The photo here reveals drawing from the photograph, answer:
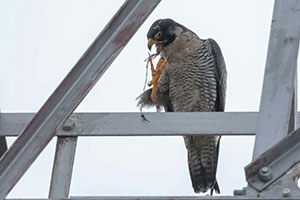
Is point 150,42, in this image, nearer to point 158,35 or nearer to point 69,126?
point 158,35

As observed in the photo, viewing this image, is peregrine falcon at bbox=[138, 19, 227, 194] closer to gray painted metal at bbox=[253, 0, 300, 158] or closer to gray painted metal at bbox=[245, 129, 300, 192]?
gray painted metal at bbox=[253, 0, 300, 158]

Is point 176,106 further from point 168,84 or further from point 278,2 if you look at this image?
point 278,2

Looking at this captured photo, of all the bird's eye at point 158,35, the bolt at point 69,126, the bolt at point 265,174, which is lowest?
the bolt at point 265,174

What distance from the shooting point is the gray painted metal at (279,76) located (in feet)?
10.4

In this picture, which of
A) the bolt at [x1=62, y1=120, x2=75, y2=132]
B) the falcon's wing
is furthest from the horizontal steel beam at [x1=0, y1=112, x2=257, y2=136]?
the falcon's wing

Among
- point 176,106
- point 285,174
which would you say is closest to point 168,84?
point 176,106

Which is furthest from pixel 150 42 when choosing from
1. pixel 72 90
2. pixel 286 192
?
pixel 286 192

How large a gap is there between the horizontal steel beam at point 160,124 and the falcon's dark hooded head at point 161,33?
2.53 meters

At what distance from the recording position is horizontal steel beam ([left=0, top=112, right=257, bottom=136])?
4379mm

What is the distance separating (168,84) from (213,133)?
302cm

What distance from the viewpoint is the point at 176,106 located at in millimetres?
7250

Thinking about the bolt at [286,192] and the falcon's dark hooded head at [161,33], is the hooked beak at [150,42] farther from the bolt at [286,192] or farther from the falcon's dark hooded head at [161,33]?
the bolt at [286,192]

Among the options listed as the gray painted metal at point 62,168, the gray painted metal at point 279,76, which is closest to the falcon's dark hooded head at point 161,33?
the gray painted metal at point 62,168

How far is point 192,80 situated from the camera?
7250 millimetres
